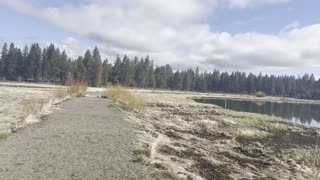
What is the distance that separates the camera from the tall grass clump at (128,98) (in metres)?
32.0

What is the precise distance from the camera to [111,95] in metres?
44.5

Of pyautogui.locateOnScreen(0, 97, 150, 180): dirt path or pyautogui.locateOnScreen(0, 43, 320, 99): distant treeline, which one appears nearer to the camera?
pyautogui.locateOnScreen(0, 97, 150, 180): dirt path

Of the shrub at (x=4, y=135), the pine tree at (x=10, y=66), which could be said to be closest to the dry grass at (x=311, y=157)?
the shrub at (x=4, y=135)

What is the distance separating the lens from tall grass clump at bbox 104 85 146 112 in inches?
1258

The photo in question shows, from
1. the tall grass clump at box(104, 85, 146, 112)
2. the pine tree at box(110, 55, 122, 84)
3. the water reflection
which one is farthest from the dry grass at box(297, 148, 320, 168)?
the pine tree at box(110, 55, 122, 84)

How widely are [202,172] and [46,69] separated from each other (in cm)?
10926

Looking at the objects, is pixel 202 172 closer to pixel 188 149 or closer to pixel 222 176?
pixel 222 176

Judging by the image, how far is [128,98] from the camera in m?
35.9

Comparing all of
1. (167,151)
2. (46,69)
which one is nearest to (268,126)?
(167,151)

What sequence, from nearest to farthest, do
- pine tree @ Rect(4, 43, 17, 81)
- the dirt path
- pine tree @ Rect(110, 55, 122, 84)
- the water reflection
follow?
the dirt path
the water reflection
pine tree @ Rect(4, 43, 17, 81)
pine tree @ Rect(110, 55, 122, 84)

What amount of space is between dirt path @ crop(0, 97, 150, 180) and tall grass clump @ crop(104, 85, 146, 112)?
1510 cm

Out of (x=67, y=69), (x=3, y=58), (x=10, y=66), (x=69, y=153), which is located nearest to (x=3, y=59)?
(x=3, y=58)

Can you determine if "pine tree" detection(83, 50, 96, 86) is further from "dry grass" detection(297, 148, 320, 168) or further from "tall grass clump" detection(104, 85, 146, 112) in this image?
"dry grass" detection(297, 148, 320, 168)

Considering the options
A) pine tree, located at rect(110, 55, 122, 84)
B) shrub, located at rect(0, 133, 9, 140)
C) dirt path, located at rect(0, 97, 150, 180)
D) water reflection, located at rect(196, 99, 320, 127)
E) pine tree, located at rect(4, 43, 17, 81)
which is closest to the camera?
dirt path, located at rect(0, 97, 150, 180)
